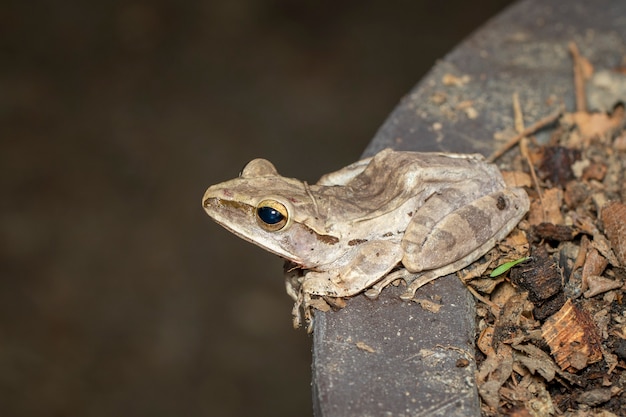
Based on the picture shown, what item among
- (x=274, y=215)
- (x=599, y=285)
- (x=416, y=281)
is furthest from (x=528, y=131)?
(x=274, y=215)

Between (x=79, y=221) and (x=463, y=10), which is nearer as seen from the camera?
(x=79, y=221)

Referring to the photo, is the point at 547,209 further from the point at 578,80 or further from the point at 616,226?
the point at 578,80

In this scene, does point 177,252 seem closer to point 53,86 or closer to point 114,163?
point 114,163

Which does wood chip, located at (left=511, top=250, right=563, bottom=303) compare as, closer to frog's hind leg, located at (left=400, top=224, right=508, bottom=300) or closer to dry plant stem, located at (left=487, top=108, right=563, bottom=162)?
frog's hind leg, located at (left=400, top=224, right=508, bottom=300)

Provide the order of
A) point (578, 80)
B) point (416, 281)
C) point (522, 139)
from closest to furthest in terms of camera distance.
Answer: point (416, 281) → point (522, 139) → point (578, 80)

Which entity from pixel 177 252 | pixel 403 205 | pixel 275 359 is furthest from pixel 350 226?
pixel 177 252

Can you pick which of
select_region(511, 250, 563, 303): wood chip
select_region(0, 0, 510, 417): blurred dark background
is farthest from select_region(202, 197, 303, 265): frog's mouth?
select_region(0, 0, 510, 417): blurred dark background
